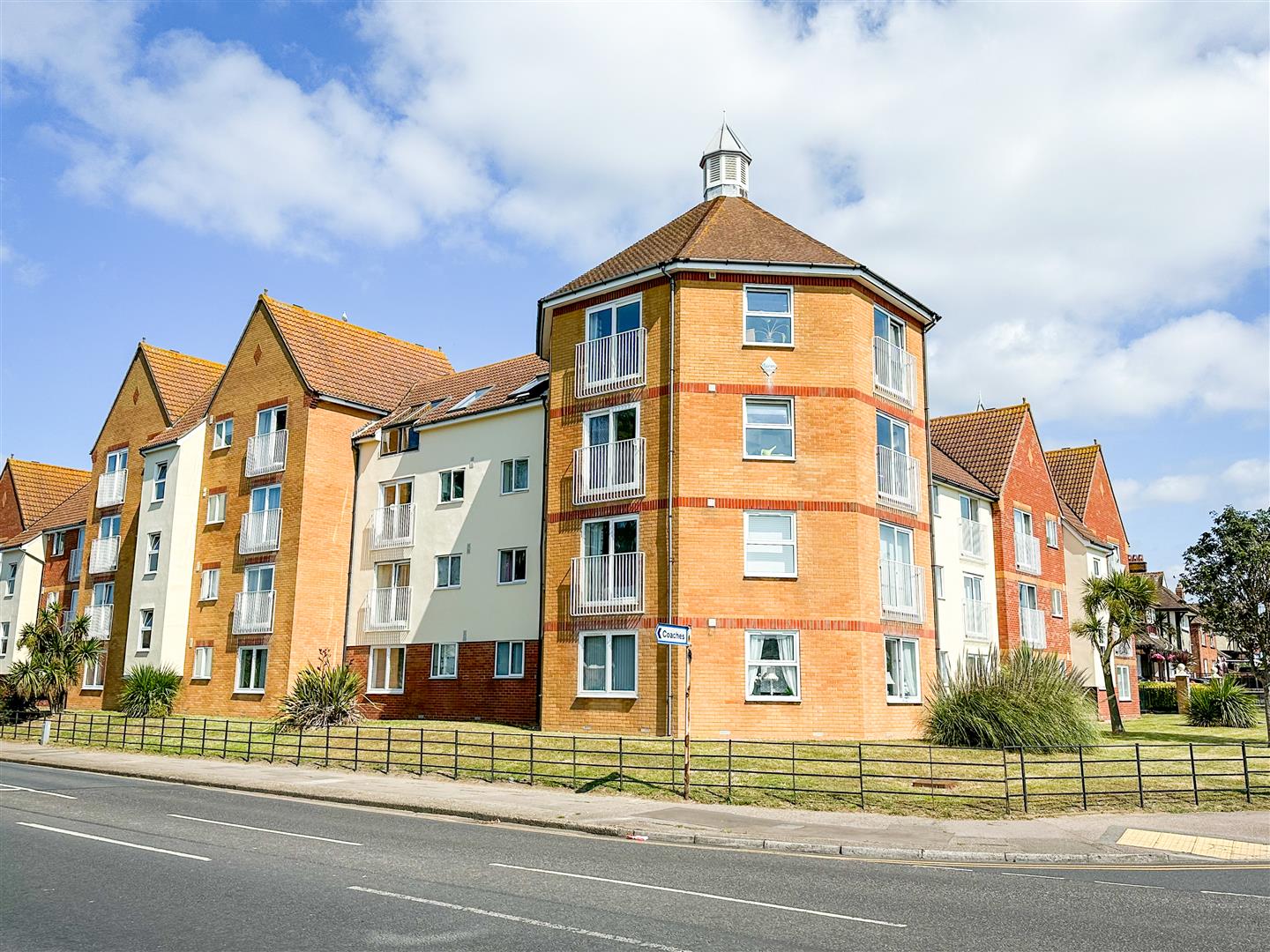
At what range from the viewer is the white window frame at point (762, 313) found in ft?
83.8

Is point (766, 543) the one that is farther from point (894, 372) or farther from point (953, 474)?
point (953, 474)

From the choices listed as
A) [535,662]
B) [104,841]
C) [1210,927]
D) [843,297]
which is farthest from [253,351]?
[1210,927]

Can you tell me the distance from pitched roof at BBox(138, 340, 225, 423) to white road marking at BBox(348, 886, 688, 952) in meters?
35.4

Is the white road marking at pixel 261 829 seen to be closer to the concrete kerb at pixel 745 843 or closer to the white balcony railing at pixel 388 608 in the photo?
the concrete kerb at pixel 745 843

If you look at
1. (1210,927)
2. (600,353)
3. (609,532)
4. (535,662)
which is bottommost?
(1210,927)

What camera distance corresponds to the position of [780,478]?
81.6 ft

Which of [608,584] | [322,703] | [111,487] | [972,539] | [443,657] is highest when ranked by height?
[111,487]

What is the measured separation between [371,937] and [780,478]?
1818 cm

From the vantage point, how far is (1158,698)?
52.8m

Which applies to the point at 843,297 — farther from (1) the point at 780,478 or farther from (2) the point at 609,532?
(2) the point at 609,532

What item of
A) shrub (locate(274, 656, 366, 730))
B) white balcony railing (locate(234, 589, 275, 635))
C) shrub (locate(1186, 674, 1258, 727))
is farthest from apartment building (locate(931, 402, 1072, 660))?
white balcony railing (locate(234, 589, 275, 635))

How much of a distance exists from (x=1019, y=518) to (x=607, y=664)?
64.5 feet

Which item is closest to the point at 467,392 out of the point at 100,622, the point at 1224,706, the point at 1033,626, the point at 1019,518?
the point at 100,622

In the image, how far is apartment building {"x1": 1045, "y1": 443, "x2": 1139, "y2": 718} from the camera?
42.2m
